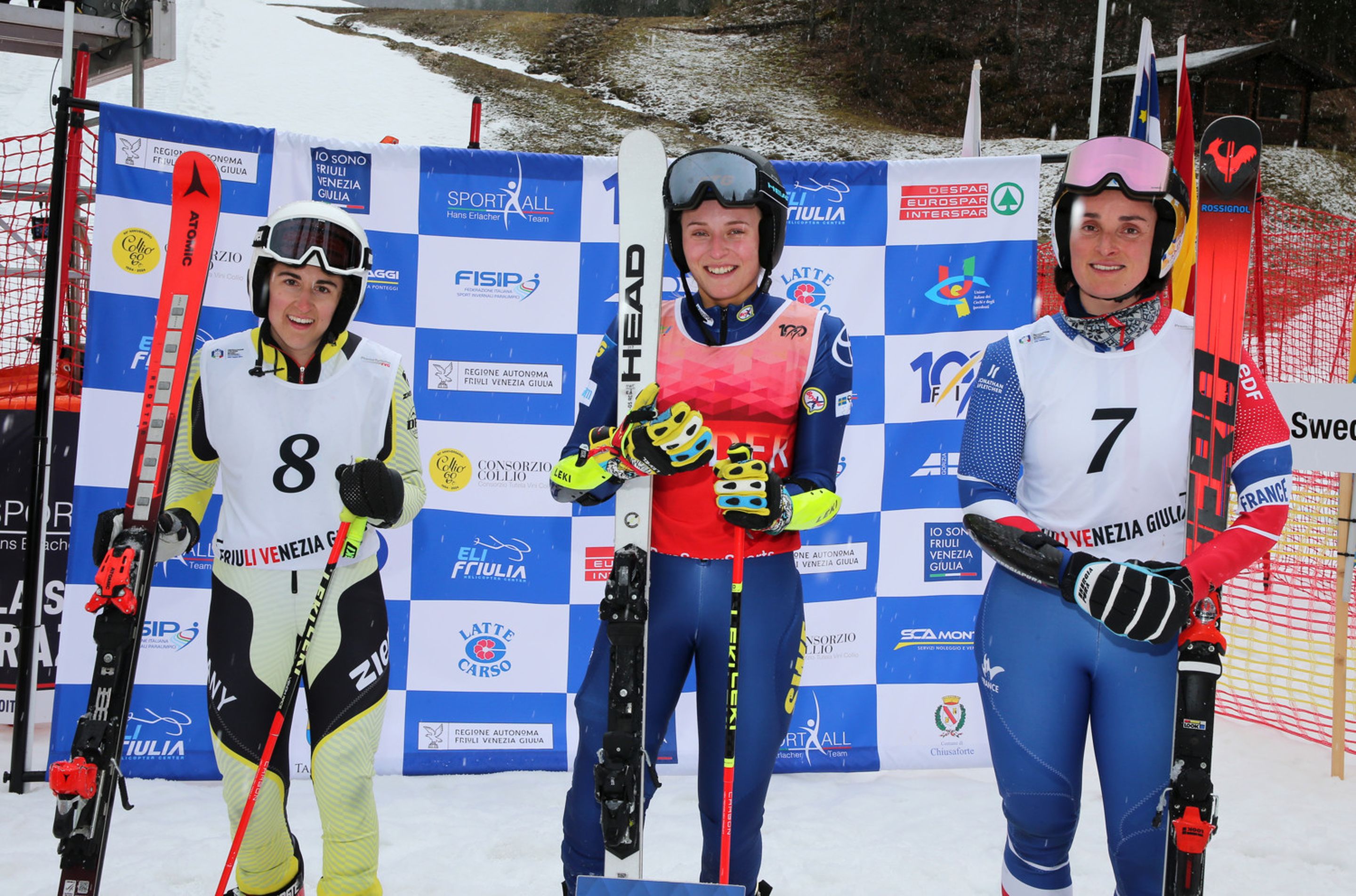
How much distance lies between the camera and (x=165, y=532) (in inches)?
99.3

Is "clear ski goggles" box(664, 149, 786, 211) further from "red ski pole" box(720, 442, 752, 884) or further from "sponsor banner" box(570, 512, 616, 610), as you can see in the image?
"sponsor banner" box(570, 512, 616, 610)

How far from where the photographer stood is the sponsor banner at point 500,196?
413 centimetres

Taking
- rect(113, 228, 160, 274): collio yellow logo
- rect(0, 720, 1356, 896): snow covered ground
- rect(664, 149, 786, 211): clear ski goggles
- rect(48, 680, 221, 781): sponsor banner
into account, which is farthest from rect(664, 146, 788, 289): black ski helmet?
rect(48, 680, 221, 781): sponsor banner

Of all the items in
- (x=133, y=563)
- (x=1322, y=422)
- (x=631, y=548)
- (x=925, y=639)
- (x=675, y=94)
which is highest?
(x=675, y=94)

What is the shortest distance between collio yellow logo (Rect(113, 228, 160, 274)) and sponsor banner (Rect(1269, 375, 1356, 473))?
4.65m

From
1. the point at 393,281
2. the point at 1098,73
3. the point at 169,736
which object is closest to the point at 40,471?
the point at 169,736

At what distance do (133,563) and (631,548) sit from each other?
48.4 inches

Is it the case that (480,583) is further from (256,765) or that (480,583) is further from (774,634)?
(774,634)

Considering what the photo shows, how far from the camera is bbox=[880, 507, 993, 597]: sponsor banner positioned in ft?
14.0

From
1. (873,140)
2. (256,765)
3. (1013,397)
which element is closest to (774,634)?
(1013,397)

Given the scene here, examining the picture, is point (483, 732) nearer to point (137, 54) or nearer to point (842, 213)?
point (842, 213)

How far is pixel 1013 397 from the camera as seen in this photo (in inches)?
89.0

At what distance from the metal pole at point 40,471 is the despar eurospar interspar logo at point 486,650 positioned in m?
1.62

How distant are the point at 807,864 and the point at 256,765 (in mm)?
1942
